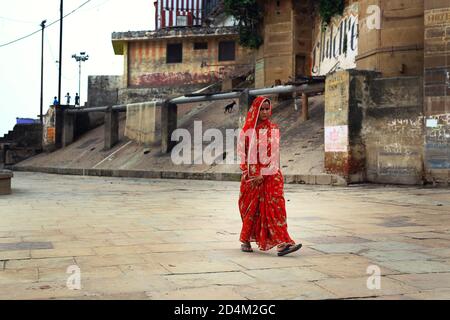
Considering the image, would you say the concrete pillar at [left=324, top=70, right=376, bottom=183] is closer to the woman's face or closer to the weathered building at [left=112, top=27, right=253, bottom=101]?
the woman's face

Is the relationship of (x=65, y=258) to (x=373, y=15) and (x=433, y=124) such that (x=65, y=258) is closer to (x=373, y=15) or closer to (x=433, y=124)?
(x=433, y=124)

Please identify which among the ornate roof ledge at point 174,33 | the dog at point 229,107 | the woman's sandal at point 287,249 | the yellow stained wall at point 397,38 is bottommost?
the woman's sandal at point 287,249

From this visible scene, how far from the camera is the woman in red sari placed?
17.2ft

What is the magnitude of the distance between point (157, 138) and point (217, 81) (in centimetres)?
810

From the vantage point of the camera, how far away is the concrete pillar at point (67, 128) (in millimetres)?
32438

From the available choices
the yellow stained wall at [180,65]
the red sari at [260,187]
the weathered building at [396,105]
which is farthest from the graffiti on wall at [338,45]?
the red sari at [260,187]

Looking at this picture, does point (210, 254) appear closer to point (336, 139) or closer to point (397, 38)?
point (336, 139)

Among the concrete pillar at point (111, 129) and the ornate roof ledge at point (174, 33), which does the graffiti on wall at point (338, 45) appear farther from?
the concrete pillar at point (111, 129)

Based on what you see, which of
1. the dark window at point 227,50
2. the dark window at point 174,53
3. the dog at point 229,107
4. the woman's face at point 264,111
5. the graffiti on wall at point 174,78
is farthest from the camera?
the dark window at point 174,53

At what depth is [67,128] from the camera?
107 ft

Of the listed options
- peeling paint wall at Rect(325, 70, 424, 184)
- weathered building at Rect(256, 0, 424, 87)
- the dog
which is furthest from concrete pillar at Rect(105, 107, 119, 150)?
peeling paint wall at Rect(325, 70, 424, 184)

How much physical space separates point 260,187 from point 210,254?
87 cm

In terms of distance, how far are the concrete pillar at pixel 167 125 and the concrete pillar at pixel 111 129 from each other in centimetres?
491

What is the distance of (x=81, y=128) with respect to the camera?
33.5 metres
